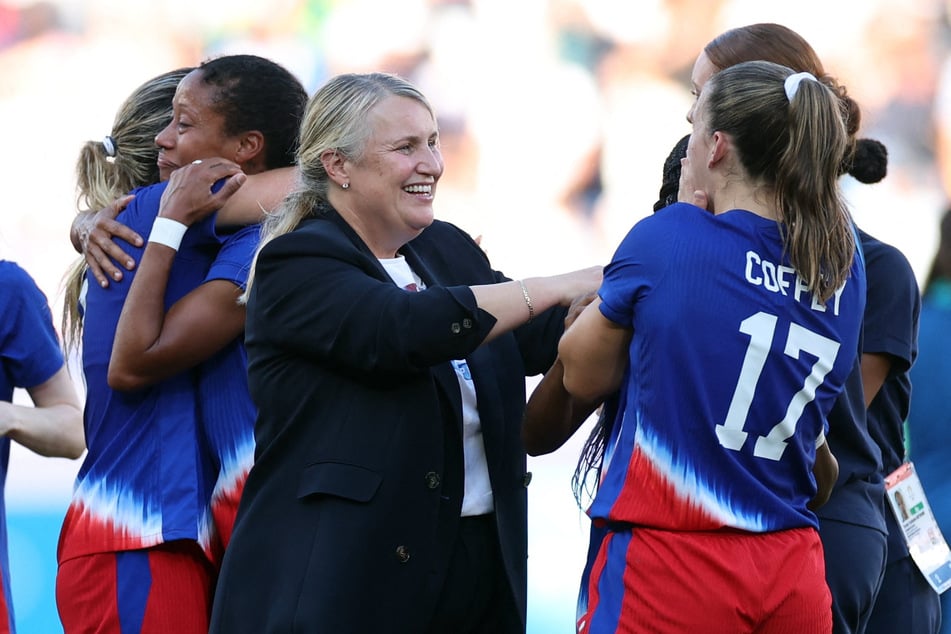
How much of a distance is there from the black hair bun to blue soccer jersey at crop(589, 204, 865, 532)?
603mm

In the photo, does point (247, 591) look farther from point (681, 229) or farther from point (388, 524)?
point (681, 229)

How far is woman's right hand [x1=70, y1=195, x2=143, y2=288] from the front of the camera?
2.34m

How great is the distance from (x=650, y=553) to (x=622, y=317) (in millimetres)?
317

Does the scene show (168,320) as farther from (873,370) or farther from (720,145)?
(873,370)

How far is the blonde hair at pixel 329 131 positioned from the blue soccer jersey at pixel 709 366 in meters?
0.51

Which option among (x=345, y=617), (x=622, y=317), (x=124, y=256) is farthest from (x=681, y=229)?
(x=124, y=256)

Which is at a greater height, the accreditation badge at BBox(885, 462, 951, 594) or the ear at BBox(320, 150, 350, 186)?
the ear at BBox(320, 150, 350, 186)

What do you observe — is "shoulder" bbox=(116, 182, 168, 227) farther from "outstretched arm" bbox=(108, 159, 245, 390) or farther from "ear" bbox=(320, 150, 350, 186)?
"ear" bbox=(320, 150, 350, 186)

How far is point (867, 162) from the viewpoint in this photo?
2.34 metres

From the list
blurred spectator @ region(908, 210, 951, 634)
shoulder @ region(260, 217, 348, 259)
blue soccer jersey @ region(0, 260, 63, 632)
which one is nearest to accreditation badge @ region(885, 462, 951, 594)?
blurred spectator @ region(908, 210, 951, 634)

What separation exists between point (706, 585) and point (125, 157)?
4.74 feet

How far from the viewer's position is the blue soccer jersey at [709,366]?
5.76ft

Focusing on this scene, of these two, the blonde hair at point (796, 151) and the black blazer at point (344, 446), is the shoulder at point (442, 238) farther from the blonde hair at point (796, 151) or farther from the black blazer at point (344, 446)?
the blonde hair at point (796, 151)

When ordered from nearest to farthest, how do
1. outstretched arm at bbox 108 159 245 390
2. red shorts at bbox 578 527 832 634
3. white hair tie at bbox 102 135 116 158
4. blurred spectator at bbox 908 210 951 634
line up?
1. red shorts at bbox 578 527 832 634
2. outstretched arm at bbox 108 159 245 390
3. white hair tie at bbox 102 135 116 158
4. blurred spectator at bbox 908 210 951 634
